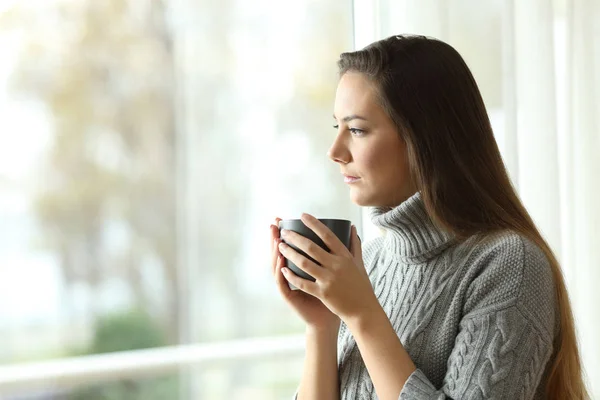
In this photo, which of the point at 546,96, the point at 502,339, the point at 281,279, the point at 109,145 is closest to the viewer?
the point at 502,339

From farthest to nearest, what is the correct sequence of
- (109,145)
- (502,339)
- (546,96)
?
1. (546,96)
2. (109,145)
3. (502,339)

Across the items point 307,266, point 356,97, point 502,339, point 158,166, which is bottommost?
point 502,339

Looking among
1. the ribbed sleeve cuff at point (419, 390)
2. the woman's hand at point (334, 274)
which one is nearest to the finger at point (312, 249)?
the woman's hand at point (334, 274)

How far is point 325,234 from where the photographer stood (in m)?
1.16

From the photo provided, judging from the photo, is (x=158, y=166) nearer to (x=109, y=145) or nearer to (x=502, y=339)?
(x=109, y=145)

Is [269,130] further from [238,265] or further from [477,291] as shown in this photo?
[477,291]

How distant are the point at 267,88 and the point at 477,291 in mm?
955

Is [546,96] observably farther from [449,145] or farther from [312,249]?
[312,249]

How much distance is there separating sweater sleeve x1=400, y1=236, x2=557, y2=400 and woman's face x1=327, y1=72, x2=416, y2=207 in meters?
0.23

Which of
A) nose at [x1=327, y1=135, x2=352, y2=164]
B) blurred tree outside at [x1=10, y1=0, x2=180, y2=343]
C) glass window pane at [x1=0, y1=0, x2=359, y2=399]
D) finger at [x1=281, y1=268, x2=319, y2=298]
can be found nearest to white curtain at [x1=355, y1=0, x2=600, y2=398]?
glass window pane at [x1=0, y1=0, x2=359, y2=399]

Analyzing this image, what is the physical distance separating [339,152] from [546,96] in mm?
1011

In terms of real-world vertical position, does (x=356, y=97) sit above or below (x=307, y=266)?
above

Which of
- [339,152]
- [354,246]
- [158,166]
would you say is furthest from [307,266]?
[158,166]

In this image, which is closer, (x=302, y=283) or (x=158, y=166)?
(x=302, y=283)
